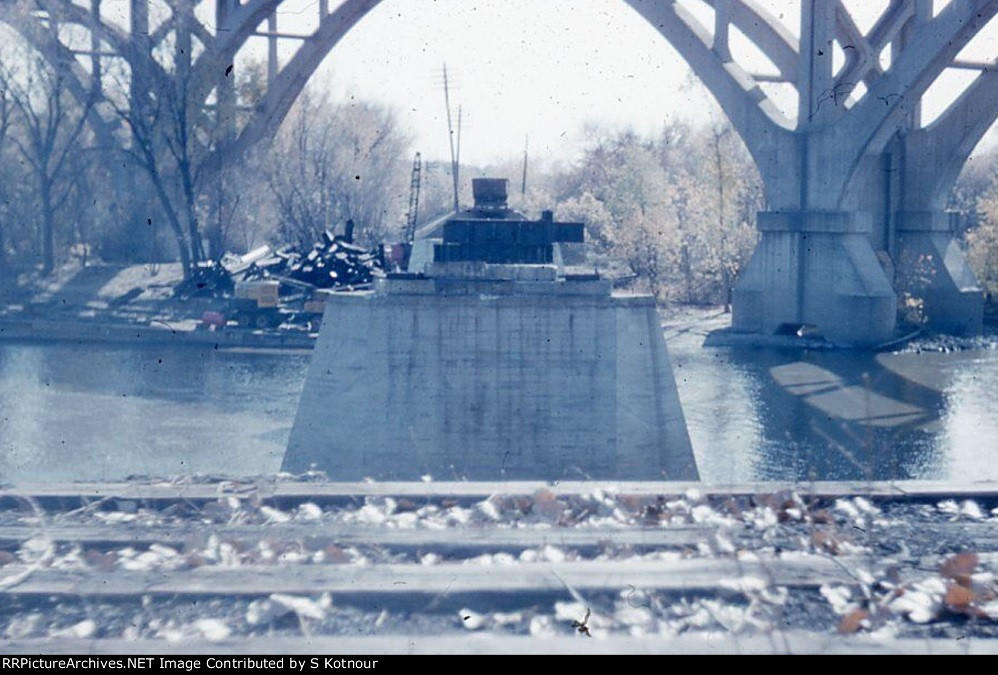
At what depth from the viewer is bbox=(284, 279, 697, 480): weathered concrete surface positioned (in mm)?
13172

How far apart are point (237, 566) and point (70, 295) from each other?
3405 cm

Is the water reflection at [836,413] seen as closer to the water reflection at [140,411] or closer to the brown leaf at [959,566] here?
the water reflection at [140,411]

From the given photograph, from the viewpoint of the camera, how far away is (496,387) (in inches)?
519

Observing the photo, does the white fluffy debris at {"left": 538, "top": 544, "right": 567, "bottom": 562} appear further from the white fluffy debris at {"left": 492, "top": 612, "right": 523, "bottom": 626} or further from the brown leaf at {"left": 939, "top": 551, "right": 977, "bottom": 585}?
the brown leaf at {"left": 939, "top": 551, "right": 977, "bottom": 585}

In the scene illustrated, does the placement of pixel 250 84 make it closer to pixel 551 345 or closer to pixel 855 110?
pixel 855 110

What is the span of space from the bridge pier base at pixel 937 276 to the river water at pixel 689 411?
1809 mm

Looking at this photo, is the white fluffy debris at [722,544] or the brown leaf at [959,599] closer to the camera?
the brown leaf at [959,599]

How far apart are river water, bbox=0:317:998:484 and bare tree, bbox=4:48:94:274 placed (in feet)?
33.0

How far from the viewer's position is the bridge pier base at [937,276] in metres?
29.7

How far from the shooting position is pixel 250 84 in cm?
4256

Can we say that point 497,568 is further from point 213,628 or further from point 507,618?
point 213,628

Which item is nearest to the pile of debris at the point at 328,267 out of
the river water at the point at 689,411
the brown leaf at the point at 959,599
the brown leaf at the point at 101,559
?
the river water at the point at 689,411

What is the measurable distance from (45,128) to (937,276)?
3162 centimetres

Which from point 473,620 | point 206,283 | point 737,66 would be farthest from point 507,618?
point 206,283
